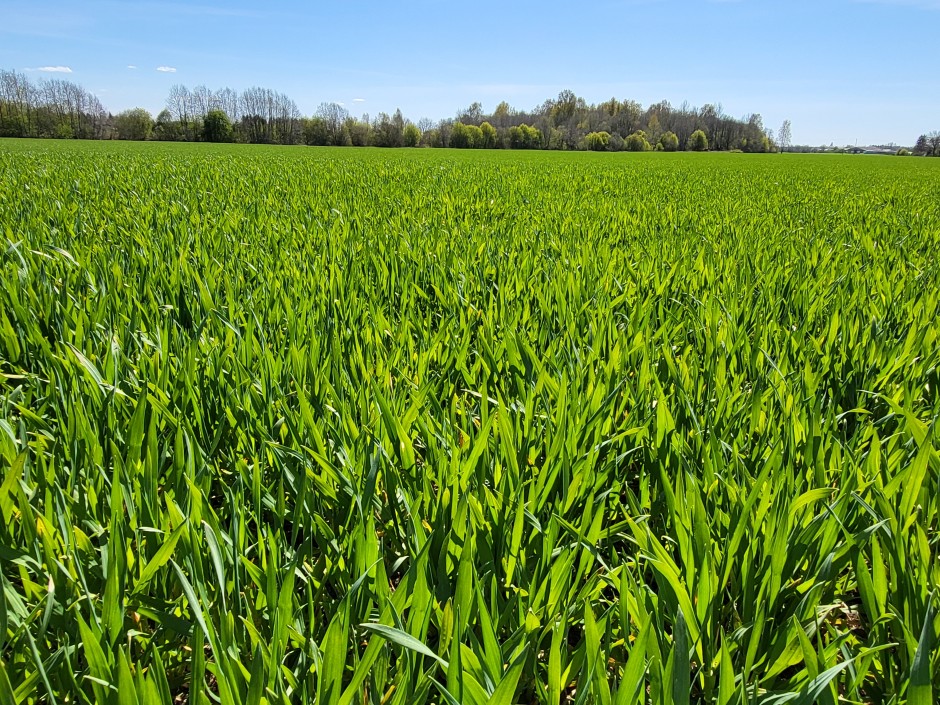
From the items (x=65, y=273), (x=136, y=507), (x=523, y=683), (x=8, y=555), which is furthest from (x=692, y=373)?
(x=65, y=273)

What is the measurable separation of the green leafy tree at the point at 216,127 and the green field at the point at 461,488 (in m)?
78.2

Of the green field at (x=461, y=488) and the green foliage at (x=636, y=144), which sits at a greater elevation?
the green foliage at (x=636, y=144)

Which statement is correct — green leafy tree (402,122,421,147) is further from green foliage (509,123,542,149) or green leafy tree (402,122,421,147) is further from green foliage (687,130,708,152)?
green foliage (687,130,708,152)

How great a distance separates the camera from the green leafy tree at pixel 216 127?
233ft

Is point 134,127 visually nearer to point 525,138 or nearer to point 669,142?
point 525,138

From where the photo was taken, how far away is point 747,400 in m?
1.56

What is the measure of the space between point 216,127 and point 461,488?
81.2 m

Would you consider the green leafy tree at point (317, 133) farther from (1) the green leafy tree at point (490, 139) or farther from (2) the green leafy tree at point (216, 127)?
(1) the green leafy tree at point (490, 139)

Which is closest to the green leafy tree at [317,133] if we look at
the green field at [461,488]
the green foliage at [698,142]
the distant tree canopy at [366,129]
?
the distant tree canopy at [366,129]

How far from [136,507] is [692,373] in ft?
4.72

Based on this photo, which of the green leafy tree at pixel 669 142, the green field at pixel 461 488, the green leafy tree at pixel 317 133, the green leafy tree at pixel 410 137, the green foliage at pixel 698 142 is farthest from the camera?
the green foliage at pixel 698 142

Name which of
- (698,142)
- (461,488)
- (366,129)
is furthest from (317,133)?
(461,488)

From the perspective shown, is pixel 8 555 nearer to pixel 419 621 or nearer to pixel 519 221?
pixel 419 621

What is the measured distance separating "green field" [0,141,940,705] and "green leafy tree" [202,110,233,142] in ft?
257
